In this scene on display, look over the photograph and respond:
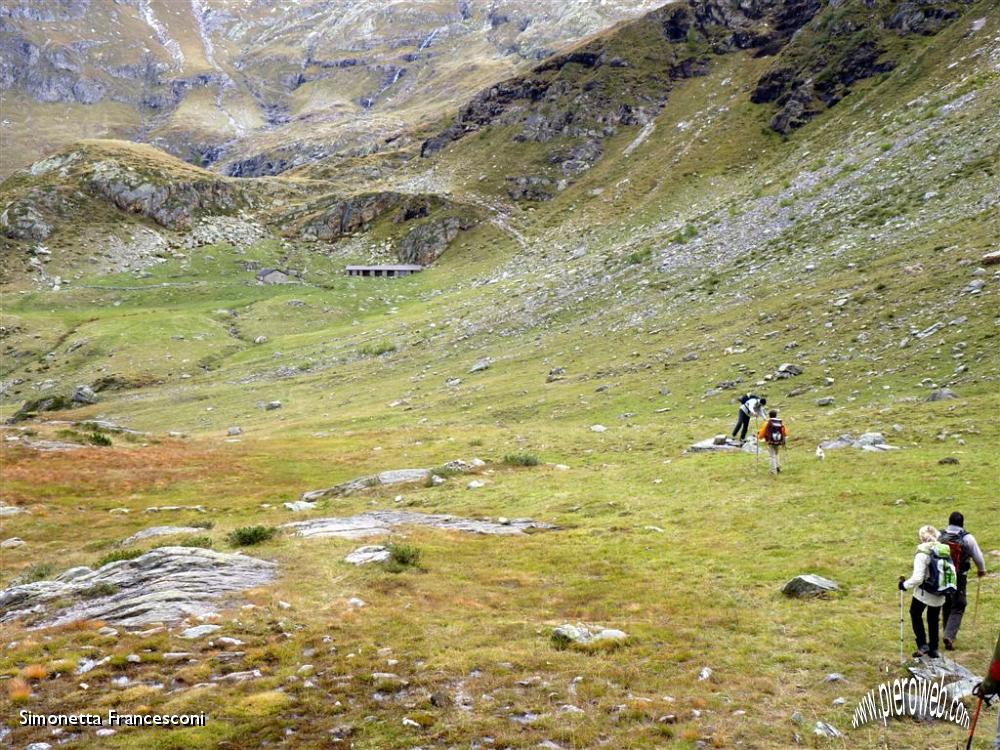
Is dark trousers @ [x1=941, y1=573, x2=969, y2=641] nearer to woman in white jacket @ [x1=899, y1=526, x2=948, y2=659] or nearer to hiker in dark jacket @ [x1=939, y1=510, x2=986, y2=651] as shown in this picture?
hiker in dark jacket @ [x1=939, y1=510, x2=986, y2=651]

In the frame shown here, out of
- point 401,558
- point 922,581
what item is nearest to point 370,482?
point 401,558

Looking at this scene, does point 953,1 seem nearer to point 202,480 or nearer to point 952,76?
point 952,76

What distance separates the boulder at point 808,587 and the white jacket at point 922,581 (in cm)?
299

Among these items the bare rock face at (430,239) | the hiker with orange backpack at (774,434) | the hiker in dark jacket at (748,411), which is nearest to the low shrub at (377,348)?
the hiker in dark jacket at (748,411)

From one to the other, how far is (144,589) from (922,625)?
19651mm

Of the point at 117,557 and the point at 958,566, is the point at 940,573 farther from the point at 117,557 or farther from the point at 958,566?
the point at 117,557

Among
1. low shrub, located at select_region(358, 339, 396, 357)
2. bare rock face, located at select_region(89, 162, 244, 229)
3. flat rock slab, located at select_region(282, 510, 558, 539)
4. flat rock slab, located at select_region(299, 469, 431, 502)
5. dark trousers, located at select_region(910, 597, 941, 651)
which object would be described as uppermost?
bare rock face, located at select_region(89, 162, 244, 229)

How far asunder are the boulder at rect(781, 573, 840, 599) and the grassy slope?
44 centimetres

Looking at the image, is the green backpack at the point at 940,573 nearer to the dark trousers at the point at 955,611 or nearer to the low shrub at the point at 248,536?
the dark trousers at the point at 955,611

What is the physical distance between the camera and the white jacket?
43.6 ft

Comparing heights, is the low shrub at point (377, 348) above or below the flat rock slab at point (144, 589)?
above

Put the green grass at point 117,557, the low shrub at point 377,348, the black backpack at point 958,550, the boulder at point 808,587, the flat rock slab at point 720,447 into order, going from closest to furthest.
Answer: the black backpack at point 958,550 → the boulder at point 808,587 → the green grass at point 117,557 → the flat rock slab at point 720,447 → the low shrub at point 377,348

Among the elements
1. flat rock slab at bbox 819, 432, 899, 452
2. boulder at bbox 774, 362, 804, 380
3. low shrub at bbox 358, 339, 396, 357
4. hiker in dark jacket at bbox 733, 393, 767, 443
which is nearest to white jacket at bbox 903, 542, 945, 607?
flat rock slab at bbox 819, 432, 899, 452

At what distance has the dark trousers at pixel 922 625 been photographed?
43.0ft
